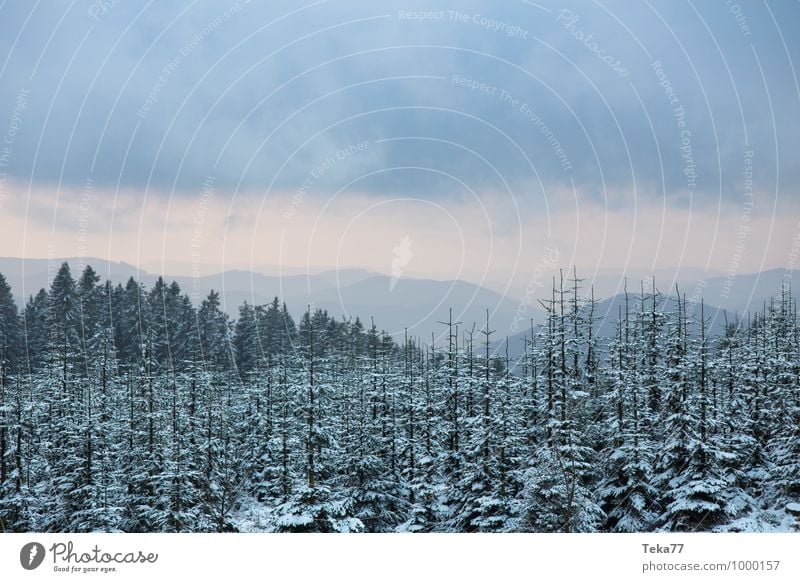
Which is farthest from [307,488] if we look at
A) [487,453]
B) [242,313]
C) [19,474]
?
[242,313]

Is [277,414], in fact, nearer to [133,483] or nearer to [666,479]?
[133,483]

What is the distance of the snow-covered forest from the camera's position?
33719 mm

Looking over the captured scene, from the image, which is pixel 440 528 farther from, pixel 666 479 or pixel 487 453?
pixel 666 479

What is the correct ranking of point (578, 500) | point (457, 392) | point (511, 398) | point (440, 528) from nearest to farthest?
point (578, 500) < point (440, 528) < point (511, 398) < point (457, 392)

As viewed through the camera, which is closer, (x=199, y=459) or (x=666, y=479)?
(x=666, y=479)

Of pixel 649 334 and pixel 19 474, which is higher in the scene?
pixel 649 334

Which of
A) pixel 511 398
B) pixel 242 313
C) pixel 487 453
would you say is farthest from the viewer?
pixel 242 313

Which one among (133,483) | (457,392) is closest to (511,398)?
(457,392)

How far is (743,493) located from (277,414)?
36.7 m

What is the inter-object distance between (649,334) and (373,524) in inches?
912

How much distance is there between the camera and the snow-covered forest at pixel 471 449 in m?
33.7

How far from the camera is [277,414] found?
186 feet

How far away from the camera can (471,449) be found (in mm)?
36594

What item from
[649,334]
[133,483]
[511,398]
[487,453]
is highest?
[649,334]
